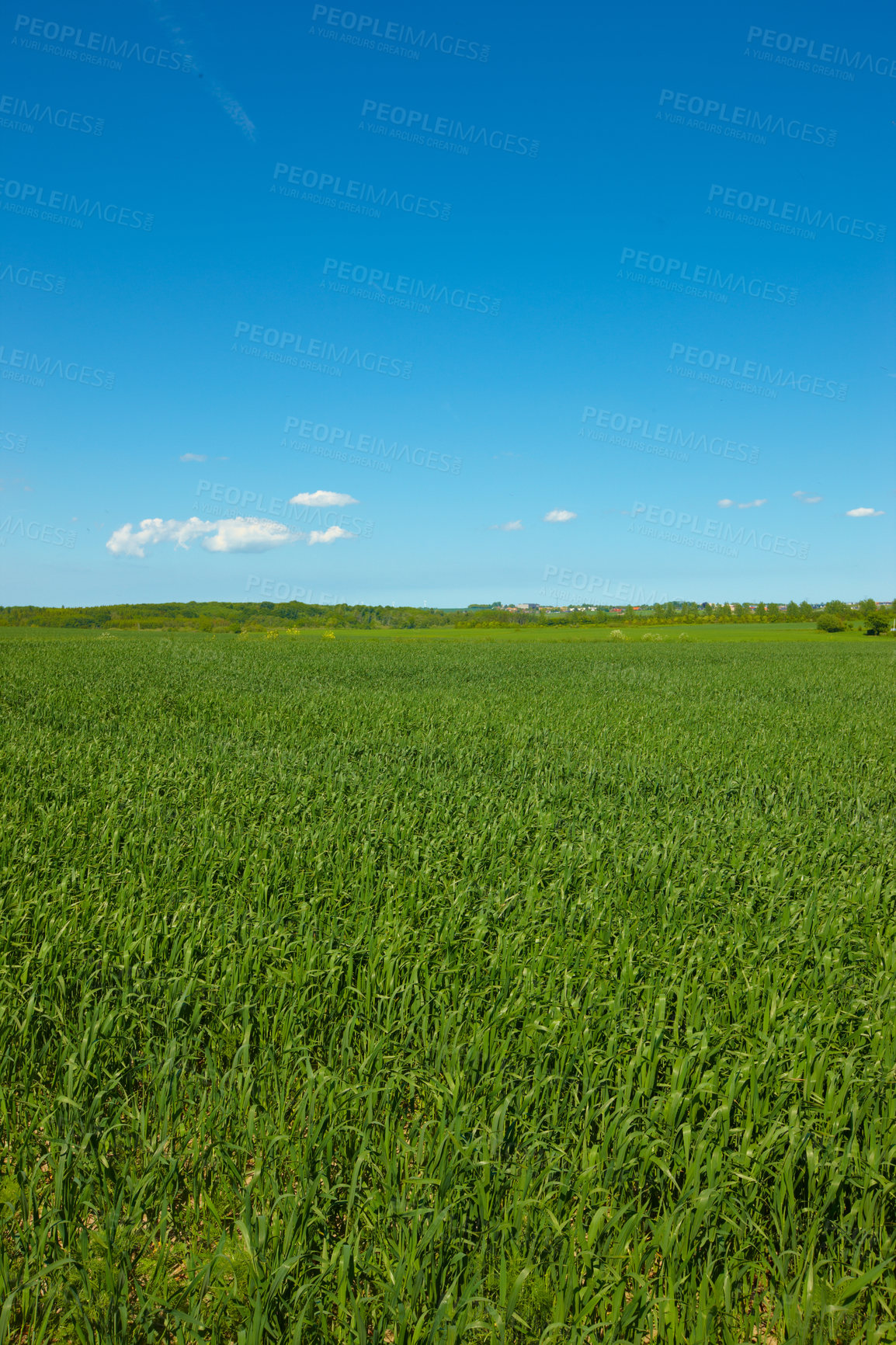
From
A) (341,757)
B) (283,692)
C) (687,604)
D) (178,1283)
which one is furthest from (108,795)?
(687,604)

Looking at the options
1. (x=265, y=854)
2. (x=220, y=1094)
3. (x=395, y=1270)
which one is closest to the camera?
(x=395, y=1270)

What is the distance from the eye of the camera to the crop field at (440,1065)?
2385mm

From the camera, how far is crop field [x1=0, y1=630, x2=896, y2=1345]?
2.38 metres

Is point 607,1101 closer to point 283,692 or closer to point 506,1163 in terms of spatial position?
point 506,1163

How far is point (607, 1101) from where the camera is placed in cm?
297

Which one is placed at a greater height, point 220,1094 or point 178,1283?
point 220,1094

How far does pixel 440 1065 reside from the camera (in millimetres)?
3385

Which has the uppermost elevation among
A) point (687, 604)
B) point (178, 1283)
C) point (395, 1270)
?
point (687, 604)

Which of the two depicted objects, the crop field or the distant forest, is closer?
the crop field

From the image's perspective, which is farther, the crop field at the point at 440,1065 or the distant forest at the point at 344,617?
the distant forest at the point at 344,617

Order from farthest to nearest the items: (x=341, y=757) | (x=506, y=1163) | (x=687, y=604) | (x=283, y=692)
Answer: (x=687, y=604), (x=283, y=692), (x=341, y=757), (x=506, y=1163)

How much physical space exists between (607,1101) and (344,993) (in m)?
1.76

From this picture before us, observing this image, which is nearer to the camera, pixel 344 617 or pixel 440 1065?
pixel 440 1065

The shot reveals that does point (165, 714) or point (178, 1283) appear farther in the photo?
point (165, 714)
